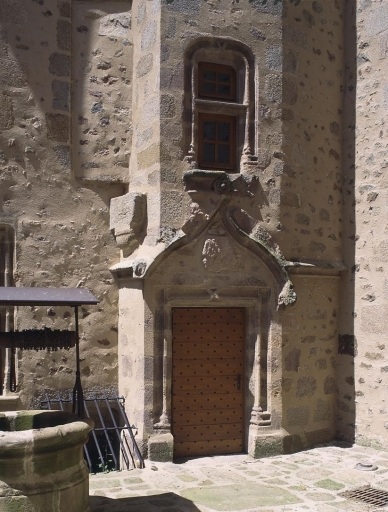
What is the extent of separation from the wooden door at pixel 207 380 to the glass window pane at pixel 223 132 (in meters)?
2.02

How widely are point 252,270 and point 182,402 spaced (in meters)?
1.70

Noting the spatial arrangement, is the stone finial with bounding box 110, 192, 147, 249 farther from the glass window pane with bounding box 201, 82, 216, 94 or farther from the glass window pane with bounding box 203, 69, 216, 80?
the glass window pane with bounding box 203, 69, 216, 80

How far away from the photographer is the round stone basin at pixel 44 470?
428 cm

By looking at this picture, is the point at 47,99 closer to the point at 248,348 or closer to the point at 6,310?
the point at 6,310

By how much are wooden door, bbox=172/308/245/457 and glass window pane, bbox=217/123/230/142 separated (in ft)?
6.63

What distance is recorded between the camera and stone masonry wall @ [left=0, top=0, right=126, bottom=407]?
7.07 meters

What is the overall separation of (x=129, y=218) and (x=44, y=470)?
3.33 m

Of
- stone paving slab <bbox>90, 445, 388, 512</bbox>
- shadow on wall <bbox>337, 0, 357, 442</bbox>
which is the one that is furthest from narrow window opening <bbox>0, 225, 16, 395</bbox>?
shadow on wall <bbox>337, 0, 357, 442</bbox>

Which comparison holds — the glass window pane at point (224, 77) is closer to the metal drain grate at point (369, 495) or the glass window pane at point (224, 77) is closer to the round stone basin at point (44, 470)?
the round stone basin at point (44, 470)

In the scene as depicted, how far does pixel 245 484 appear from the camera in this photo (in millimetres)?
6105

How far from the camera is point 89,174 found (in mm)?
7426

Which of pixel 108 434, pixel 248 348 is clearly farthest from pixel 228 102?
pixel 108 434

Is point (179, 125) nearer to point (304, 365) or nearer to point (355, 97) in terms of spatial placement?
point (355, 97)

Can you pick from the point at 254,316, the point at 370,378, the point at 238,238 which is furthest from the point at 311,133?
→ the point at 370,378
